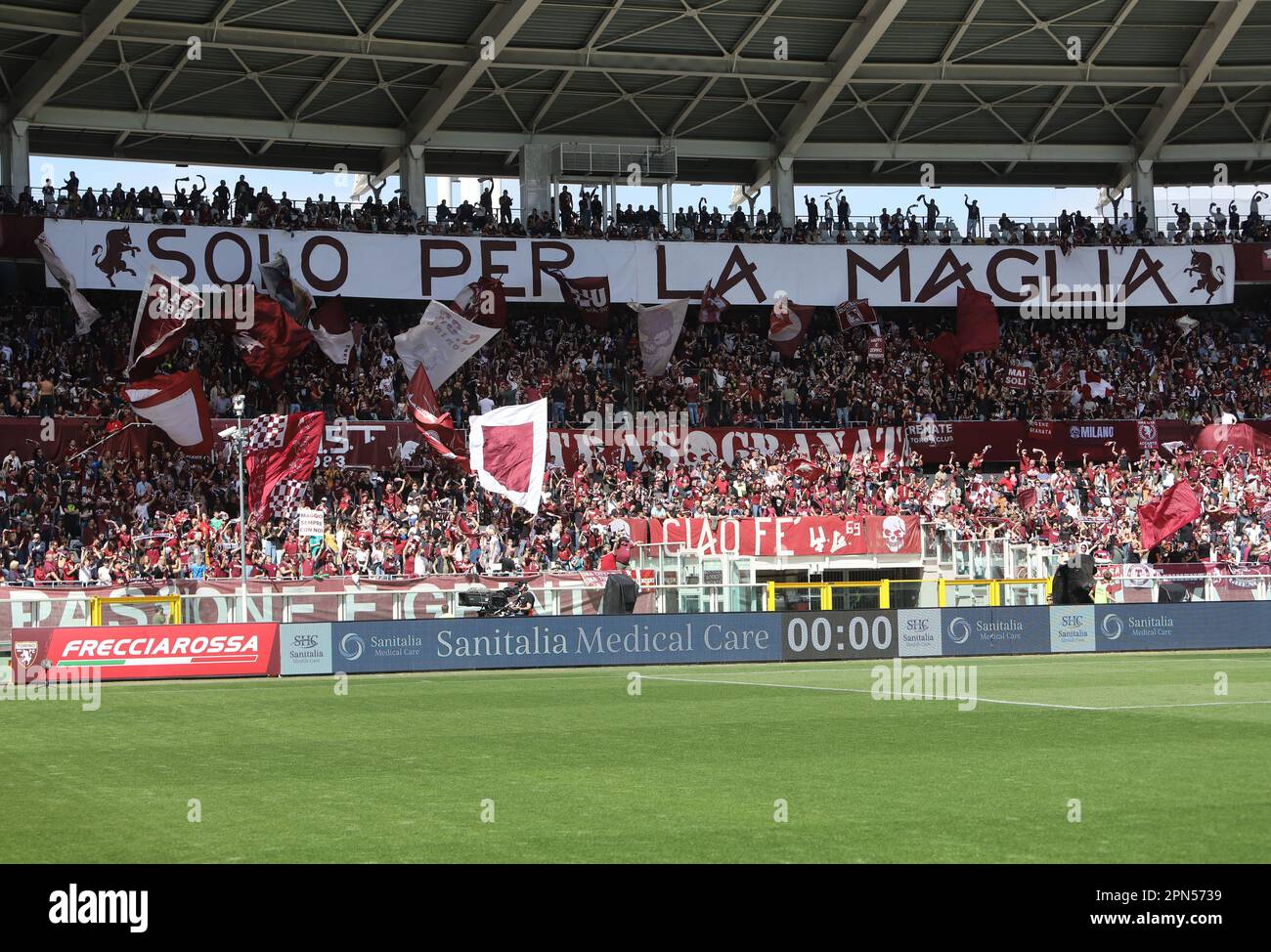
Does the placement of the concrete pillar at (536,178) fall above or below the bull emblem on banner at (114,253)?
above

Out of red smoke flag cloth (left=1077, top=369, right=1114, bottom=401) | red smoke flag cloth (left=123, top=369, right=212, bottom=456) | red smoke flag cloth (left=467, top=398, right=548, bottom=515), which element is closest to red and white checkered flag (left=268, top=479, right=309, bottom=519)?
red smoke flag cloth (left=467, top=398, right=548, bottom=515)

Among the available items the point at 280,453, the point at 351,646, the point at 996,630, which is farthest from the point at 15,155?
the point at 996,630

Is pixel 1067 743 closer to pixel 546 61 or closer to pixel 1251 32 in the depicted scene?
pixel 546 61

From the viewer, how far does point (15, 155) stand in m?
49.4

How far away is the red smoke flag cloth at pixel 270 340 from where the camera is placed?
4578 cm

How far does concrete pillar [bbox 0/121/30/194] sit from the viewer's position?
162 ft

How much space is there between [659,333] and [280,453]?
1687cm

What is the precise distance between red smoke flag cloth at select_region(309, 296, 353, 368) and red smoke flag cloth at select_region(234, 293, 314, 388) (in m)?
1.08

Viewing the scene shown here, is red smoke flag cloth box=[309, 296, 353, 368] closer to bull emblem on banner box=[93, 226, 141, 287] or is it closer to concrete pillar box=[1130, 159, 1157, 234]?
bull emblem on banner box=[93, 226, 141, 287]

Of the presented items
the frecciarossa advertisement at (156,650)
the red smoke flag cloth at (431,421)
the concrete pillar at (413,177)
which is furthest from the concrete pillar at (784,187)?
the frecciarossa advertisement at (156,650)

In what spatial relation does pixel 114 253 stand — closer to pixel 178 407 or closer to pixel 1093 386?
pixel 178 407

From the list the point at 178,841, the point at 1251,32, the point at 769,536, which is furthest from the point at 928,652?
the point at 1251,32

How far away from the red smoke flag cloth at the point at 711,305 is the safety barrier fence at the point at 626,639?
20040mm

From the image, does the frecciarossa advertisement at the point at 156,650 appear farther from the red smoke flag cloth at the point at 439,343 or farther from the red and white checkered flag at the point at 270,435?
the red smoke flag cloth at the point at 439,343
